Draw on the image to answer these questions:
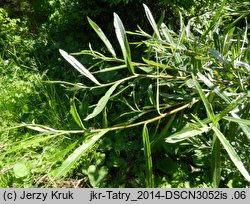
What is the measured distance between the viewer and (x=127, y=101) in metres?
2.64

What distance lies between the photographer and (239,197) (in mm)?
1531

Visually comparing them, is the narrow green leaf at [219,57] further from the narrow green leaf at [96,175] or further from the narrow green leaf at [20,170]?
the narrow green leaf at [20,170]

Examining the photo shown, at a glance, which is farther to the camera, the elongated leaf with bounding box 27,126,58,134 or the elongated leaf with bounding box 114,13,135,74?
the elongated leaf with bounding box 114,13,135,74

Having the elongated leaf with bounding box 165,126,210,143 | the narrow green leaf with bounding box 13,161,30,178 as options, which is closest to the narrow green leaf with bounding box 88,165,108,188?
the narrow green leaf with bounding box 13,161,30,178

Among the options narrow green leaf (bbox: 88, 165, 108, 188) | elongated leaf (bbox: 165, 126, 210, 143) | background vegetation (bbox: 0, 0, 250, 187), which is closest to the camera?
elongated leaf (bbox: 165, 126, 210, 143)

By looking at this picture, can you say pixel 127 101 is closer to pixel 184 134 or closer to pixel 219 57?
pixel 219 57

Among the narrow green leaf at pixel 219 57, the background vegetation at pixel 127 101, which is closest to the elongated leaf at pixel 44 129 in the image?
the background vegetation at pixel 127 101

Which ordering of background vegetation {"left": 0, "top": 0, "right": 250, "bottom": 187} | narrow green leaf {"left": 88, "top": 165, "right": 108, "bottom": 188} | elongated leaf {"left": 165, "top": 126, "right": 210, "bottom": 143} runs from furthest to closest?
narrow green leaf {"left": 88, "top": 165, "right": 108, "bottom": 188} → background vegetation {"left": 0, "top": 0, "right": 250, "bottom": 187} → elongated leaf {"left": 165, "top": 126, "right": 210, "bottom": 143}

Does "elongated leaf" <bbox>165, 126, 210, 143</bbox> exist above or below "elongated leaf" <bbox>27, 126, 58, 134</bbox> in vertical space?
below

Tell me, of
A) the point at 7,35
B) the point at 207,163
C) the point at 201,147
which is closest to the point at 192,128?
the point at 201,147

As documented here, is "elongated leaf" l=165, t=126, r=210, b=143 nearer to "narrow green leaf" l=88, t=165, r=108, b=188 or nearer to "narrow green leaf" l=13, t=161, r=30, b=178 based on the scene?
"narrow green leaf" l=88, t=165, r=108, b=188

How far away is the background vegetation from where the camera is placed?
137cm

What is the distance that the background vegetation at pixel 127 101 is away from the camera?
4.49 ft

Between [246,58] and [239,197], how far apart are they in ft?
1.97
